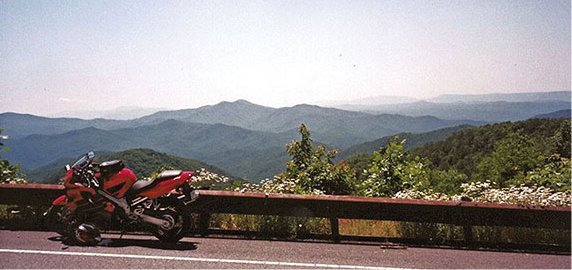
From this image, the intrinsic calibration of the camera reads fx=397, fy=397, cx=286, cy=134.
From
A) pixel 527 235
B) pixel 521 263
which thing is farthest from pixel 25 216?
pixel 527 235

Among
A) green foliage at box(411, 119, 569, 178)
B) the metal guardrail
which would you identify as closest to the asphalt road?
the metal guardrail

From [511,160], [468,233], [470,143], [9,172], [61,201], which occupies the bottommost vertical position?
[470,143]

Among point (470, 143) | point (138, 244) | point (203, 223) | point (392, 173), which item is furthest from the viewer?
point (470, 143)

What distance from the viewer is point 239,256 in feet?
18.4

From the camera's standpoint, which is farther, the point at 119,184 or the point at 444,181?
the point at 444,181

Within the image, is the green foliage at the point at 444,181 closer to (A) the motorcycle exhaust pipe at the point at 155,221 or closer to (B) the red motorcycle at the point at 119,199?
(B) the red motorcycle at the point at 119,199

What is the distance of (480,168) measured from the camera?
1648cm

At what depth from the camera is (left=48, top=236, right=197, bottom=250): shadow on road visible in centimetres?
597

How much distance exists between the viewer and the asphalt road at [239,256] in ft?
17.1

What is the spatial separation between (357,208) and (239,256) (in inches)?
82.8

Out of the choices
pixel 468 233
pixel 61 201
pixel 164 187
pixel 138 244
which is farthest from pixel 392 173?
pixel 61 201

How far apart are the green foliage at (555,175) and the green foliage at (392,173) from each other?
2.59 m

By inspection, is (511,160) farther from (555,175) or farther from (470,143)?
(470,143)

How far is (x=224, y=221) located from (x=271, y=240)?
1.28m
